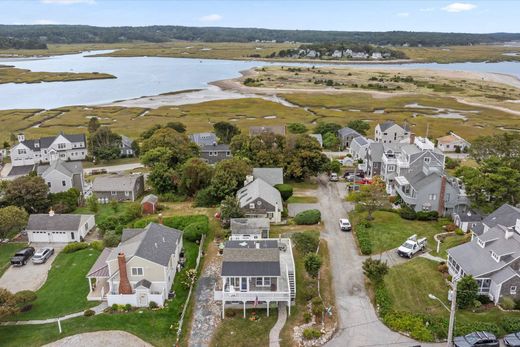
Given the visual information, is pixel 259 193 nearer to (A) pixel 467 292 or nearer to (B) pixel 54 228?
(B) pixel 54 228

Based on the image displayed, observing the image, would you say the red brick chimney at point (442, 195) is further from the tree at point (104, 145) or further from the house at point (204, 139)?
the tree at point (104, 145)

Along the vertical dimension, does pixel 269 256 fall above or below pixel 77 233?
above

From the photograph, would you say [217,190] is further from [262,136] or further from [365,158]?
[365,158]

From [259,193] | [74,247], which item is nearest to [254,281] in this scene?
[259,193]

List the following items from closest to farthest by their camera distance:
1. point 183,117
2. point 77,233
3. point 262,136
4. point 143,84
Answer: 1. point 77,233
2. point 262,136
3. point 183,117
4. point 143,84

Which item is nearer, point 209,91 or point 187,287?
point 187,287

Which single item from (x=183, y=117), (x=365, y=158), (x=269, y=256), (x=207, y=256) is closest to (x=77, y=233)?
(x=207, y=256)

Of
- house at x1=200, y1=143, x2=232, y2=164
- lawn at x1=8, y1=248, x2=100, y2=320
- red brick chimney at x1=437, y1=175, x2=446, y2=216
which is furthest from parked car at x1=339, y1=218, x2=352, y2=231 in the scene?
house at x1=200, y1=143, x2=232, y2=164
